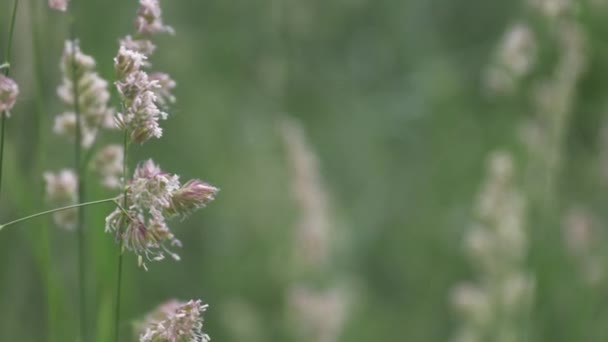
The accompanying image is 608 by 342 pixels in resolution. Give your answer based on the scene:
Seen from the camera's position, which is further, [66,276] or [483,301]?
[66,276]

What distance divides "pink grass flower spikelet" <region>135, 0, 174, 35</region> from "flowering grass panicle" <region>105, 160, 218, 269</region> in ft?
0.82

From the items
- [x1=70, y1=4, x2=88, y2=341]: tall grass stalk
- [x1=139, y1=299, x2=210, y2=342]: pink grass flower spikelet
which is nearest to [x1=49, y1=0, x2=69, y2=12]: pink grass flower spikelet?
[x1=70, y1=4, x2=88, y2=341]: tall grass stalk

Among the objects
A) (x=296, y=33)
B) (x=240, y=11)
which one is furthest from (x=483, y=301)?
(x=240, y=11)

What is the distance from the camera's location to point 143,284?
356cm

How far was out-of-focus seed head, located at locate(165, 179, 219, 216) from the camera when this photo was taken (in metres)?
1.21

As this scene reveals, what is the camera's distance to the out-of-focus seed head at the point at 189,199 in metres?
1.21

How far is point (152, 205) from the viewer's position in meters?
1.19

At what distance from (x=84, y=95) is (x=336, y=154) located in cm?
298

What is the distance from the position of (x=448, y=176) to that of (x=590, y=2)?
848mm

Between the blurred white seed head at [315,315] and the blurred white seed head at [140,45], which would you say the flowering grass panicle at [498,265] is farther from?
the blurred white seed head at [140,45]

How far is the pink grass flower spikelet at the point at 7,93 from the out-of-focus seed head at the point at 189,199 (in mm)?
225

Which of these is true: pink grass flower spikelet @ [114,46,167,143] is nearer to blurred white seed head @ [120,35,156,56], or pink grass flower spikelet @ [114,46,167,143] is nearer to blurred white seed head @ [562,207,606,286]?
blurred white seed head @ [120,35,156,56]

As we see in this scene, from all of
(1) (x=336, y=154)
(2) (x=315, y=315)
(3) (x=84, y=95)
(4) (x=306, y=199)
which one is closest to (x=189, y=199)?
(3) (x=84, y=95)

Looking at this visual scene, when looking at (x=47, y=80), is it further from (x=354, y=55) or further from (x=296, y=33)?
(x=354, y=55)
